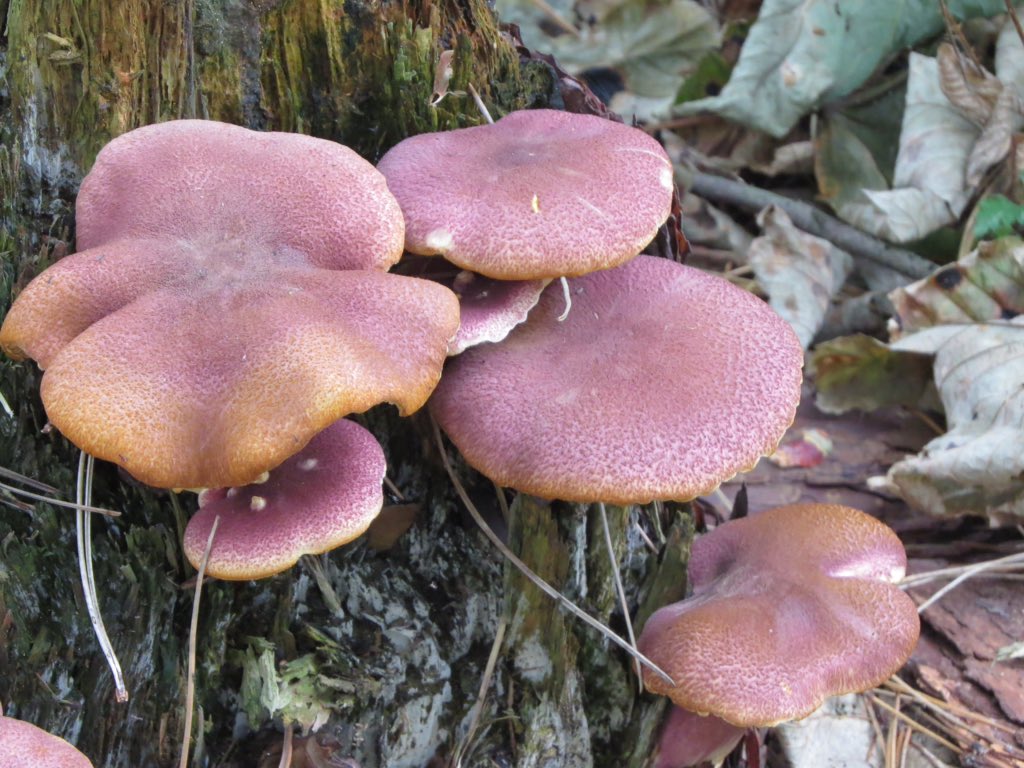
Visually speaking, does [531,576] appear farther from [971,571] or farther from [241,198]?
[971,571]

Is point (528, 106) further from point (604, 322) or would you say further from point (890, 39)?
point (890, 39)

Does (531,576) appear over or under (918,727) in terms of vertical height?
over

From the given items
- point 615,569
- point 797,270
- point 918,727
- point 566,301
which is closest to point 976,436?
point 918,727

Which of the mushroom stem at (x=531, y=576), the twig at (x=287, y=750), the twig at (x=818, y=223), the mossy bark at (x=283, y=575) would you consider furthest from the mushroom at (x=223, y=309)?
the twig at (x=818, y=223)

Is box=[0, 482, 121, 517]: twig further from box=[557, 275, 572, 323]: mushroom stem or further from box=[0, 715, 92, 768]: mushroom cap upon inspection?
box=[557, 275, 572, 323]: mushroom stem

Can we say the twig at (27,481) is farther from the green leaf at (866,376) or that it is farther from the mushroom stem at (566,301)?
the green leaf at (866,376)

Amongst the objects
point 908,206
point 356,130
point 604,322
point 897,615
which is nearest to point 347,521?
point 604,322
